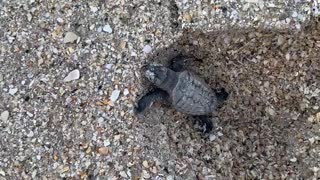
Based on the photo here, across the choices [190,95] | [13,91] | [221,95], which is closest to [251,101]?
[221,95]

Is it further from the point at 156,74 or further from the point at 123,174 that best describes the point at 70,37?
the point at 123,174

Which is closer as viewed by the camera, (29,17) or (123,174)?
(123,174)

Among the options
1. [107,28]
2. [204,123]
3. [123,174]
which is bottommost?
[123,174]

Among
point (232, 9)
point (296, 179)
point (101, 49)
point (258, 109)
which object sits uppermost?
point (232, 9)

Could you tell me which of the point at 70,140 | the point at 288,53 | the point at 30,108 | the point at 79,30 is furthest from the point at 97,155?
the point at 288,53

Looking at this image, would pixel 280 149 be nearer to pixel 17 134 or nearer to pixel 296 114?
pixel 296 114

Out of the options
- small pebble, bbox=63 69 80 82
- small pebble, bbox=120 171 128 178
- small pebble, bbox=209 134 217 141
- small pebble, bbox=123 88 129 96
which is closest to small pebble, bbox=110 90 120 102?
small pebble, bbox=123 88 129 96

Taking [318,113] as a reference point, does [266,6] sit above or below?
above
